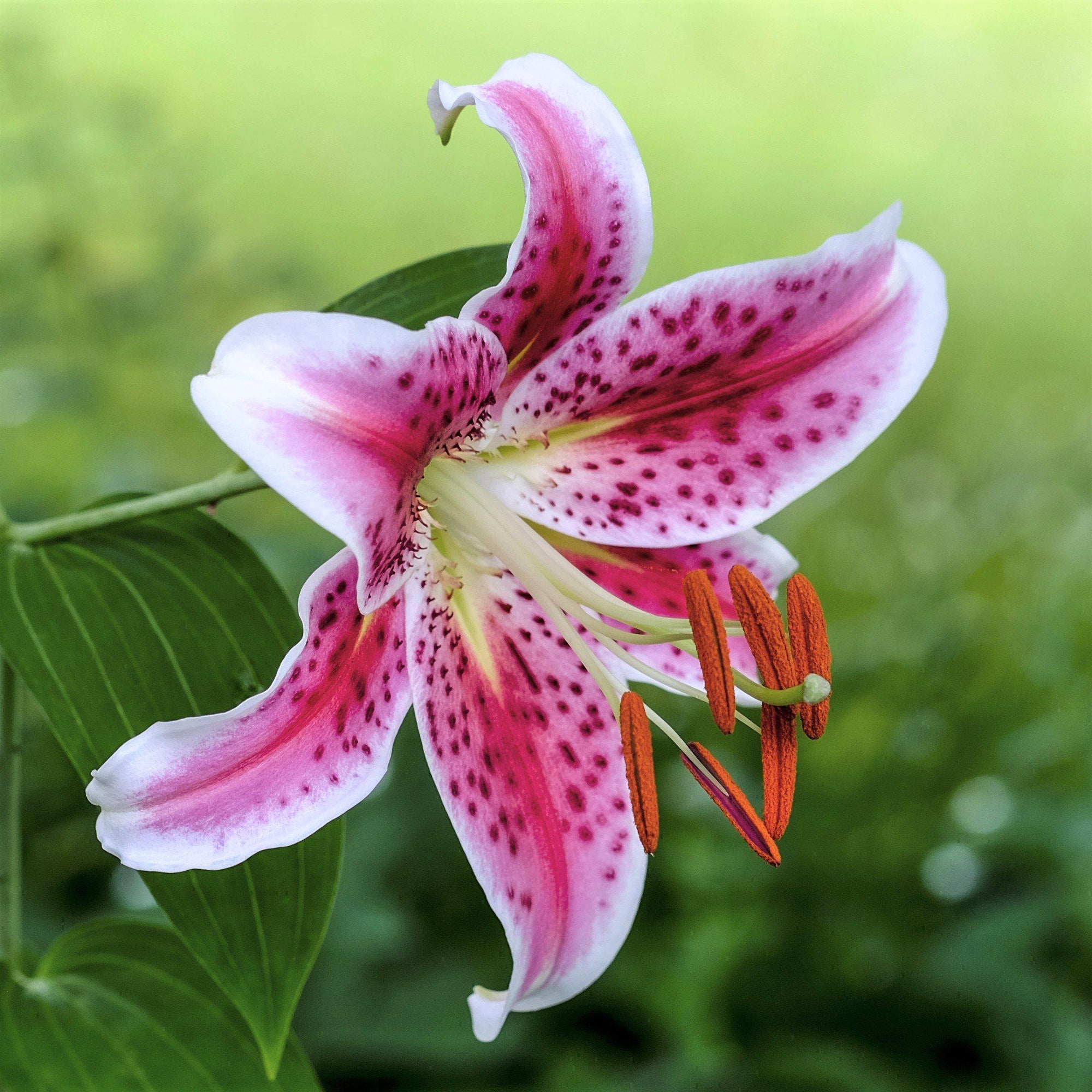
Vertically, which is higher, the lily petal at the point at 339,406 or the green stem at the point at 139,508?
the lily petal at the point at 339,406

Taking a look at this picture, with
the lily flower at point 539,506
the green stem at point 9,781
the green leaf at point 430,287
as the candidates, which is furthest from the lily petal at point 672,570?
the green stem at point 9,781

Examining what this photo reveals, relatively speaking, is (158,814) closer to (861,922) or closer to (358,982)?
(358,982)

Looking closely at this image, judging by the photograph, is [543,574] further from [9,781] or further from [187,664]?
[9,781]

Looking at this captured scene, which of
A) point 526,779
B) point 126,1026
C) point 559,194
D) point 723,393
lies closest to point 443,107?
point 559,194

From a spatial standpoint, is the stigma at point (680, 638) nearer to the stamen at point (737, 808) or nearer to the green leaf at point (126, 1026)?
the stamen at point (737, 808)

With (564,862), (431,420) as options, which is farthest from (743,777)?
(431,420)

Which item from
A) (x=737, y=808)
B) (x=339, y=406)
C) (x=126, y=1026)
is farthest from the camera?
(x=126, y=1026)
